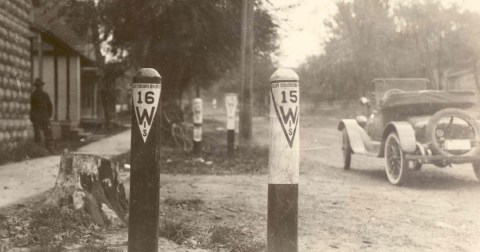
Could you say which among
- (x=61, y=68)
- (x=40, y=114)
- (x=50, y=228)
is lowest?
(x=50, y=228)

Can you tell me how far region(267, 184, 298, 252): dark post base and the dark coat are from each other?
11344 mm

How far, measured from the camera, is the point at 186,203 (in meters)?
6.73

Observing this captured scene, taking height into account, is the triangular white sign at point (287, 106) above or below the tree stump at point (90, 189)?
above

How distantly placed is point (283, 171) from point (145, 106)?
941 mm

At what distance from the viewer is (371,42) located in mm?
34625

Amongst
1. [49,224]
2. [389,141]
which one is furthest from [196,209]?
[389,141]

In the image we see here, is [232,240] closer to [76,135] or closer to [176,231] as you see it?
[176,231]

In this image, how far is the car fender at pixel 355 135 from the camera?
36.1 ft

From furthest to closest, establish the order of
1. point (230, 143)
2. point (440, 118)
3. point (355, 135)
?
point (230, 143)
point (355, 135)
point (440, 118)

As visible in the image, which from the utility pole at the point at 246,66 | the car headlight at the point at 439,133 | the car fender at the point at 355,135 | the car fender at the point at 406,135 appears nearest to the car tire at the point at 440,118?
the car headlight at the point at 439,133

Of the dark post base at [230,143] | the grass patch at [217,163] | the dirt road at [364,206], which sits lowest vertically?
the dirt road at [364,206]

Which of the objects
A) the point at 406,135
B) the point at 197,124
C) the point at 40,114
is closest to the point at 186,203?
the point at 406,135

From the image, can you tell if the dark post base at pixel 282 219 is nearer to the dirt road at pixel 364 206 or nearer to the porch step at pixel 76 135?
the dirt road at pixel 364 206

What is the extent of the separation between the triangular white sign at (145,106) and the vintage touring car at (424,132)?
599 centimetres
